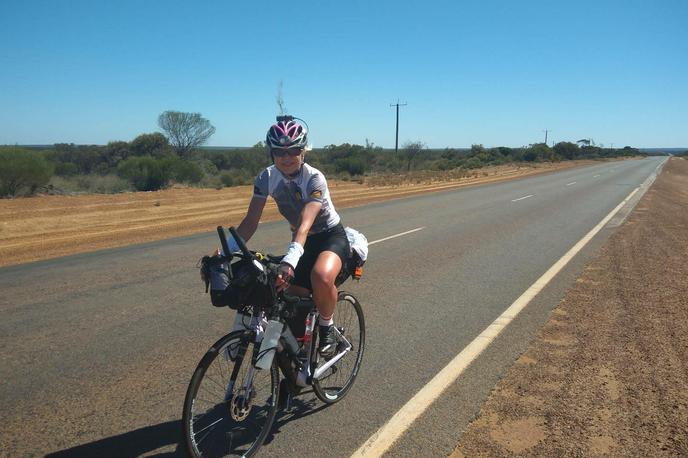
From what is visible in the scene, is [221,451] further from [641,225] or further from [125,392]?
[641,225]

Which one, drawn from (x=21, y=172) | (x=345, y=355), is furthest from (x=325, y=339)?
(x=21, y=172)

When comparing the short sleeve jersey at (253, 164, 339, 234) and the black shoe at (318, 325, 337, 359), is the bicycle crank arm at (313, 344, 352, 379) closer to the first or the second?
the black shoe at (318, 325, 337, 359)

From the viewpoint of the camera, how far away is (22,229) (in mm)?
12734

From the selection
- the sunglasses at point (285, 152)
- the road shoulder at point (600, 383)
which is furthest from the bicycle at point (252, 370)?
the road shoulder at point (600, 383)

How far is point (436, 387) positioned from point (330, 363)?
2.87 ft

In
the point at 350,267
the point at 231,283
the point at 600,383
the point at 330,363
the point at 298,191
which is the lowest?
the point at 600,383

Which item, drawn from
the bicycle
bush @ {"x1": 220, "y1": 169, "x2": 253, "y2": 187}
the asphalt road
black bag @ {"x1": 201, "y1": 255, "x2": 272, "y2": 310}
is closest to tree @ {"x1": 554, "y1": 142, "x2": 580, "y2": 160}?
bush @ {"x1": 220, "y1": 169, "x2": 253, "y2": 187}

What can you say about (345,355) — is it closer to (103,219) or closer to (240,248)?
(240,248)

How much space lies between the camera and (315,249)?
141 inches

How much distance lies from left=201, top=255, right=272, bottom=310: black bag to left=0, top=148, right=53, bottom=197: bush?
62.7ft

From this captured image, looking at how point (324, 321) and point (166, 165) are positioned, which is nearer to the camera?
point (324, 321)

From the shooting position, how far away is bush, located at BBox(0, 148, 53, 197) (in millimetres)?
18281

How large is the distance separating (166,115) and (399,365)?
167 feet

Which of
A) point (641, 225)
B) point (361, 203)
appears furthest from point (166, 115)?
point (641, 225)
